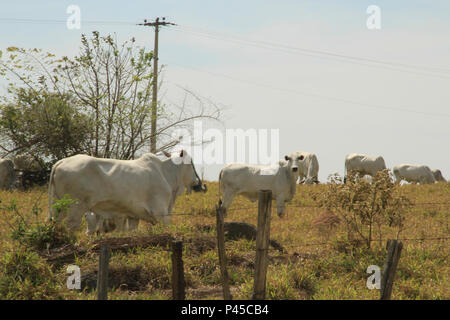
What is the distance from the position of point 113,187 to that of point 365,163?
18967 mm

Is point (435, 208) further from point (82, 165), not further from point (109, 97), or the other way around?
point (109, 97)

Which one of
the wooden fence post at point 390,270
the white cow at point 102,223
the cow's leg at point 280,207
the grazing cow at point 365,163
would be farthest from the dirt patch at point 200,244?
the grazing cow at point 365,163

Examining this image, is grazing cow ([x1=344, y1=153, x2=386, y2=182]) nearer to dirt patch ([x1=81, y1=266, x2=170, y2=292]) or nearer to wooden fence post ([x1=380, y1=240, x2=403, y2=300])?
dirt patch ([x1=81, y1=266, x2=170, y2=292])

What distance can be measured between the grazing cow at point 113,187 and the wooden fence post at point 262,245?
195 inches

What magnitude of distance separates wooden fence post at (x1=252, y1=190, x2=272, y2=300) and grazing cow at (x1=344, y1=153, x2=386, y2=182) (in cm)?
2182

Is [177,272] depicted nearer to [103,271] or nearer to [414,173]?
[103,271]

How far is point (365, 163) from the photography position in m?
28.6

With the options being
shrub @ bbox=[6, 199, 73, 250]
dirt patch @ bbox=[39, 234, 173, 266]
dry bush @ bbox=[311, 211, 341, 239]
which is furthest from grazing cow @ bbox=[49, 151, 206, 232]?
dry bush @ bbox=[311, 211, 341, 239]

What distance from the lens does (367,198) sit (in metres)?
10.6
